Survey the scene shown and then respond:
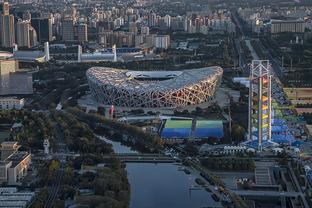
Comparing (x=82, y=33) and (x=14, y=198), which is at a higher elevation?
(x=82, y=33)

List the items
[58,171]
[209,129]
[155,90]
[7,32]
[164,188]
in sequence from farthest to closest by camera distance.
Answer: [7,32]
[155,90]
[209,129]
[58,171]
[164,188]

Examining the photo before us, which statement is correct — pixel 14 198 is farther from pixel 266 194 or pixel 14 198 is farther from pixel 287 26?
pixel 287 26

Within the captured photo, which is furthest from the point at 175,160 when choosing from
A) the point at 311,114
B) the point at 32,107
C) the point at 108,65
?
the point at 108,65

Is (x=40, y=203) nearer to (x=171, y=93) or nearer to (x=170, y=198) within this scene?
(x=170, y=198)

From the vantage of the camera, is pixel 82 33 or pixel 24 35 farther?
pixel 82 33

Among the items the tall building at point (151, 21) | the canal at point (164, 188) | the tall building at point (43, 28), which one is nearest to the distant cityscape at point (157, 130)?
the canal at point (164, 188)

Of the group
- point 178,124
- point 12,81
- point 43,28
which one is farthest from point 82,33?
point 178,124
